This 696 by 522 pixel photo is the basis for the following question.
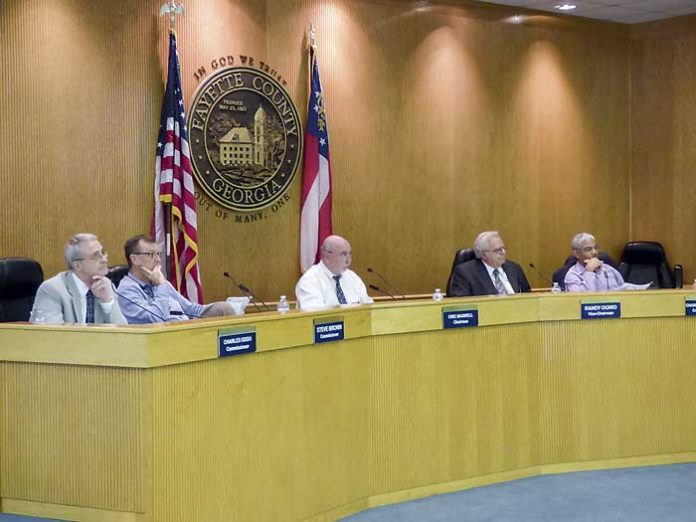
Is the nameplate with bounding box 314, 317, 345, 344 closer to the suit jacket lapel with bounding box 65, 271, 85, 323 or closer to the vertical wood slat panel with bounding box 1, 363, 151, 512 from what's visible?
the vertical wood slat panel with bounding box 1, 363, 151, 512

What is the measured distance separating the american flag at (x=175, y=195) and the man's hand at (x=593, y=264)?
277cm

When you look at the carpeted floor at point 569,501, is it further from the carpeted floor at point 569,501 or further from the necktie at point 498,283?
the necktie at point 498,283

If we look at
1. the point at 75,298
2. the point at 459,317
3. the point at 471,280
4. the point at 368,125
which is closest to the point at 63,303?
the point at 75,298

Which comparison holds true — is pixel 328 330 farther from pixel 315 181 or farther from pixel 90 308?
pixel 315 181

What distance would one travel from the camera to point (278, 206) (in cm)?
734

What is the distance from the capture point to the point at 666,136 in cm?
935

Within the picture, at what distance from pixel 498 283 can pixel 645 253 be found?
308 cm

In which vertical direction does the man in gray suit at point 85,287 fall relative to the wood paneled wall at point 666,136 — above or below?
below

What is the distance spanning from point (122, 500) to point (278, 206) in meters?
3.90

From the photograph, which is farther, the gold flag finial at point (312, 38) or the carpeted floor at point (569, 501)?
the gold flag finial at point (312, 38)

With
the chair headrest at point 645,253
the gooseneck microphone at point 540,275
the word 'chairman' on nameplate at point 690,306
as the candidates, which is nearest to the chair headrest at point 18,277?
the word 'chairman' on nameplate at point 690,306

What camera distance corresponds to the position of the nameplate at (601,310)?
5.47m

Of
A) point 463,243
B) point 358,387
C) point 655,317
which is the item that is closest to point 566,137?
point 463,243

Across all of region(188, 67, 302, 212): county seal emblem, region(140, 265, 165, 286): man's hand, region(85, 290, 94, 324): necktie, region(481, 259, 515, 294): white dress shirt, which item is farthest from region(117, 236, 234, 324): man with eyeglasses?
region(481, 259, 515, 294): white dress shirt
